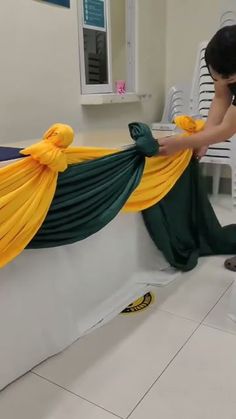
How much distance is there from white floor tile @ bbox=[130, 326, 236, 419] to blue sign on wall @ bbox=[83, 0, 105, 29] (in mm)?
2079

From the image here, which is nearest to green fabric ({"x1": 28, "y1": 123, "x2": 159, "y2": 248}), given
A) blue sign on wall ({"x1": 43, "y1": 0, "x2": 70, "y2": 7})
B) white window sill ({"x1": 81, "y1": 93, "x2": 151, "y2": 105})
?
white window sill ({"x1": 81, "y1": 93, "x2": 151, "y2": 105})

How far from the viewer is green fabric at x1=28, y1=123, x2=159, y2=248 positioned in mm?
1207

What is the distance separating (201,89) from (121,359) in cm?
238

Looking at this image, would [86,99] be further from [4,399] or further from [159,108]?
[4,399]

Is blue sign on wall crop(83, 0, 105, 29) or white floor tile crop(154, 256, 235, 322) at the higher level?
blue sign on wall crop(83, 0, 105, 29)

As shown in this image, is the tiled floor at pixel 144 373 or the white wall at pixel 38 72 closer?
the tiled floor at pixel 144 373

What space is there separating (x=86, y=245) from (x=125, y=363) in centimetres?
46

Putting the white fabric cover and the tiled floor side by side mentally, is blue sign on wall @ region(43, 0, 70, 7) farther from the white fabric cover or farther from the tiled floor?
the tiled floor

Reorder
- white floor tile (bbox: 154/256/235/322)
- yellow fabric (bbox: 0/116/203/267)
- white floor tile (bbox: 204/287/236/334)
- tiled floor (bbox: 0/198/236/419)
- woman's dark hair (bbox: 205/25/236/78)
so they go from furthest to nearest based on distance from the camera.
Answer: white floor tile (bbox: 154/256/235/322), white floor tile (bbox: 204/287/236/334), woman's dark hair (bbox: 205/25/236/78), tiled floor (bbox: 0/198/236/419), yellow fabric (bbox: 0/116/203/267)

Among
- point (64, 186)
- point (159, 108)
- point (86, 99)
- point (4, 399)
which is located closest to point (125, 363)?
point (4, 399)

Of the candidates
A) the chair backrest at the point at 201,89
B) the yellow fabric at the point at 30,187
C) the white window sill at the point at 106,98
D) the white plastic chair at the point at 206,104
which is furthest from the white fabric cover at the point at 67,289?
the chair backrest at the point at 201,89

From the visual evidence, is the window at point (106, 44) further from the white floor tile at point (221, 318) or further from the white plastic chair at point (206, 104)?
the white floor tile at point (221, 318)

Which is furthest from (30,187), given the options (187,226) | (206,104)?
(206,104)

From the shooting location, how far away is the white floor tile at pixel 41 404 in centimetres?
110
